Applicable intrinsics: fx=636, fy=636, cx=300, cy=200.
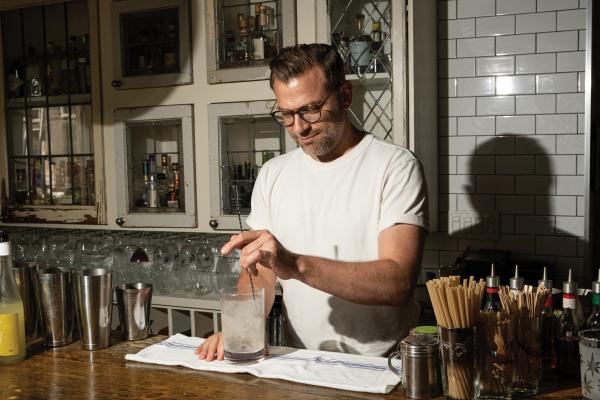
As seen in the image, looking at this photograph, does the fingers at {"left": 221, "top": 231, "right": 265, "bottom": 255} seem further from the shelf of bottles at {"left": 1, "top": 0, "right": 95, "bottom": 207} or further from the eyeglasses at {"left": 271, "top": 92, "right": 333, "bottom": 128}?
the shelf of bottles at {"left": 1, "top": 0, "right": 95, "bottom": 207}

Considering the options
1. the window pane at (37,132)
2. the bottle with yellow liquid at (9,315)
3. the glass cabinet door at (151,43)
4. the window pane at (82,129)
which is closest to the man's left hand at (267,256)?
the bottle with yellow liquid at (9,315)

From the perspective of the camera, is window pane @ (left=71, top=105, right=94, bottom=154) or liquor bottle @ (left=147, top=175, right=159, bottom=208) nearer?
liquor bottle @ (left=147, top=175, right=159, bottom=208)

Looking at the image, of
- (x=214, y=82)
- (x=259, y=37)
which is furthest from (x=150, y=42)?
(x=259, y=37)

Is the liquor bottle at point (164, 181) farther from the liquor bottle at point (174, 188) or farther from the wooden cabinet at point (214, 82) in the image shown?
the wooden cabinet at point (214, 82)

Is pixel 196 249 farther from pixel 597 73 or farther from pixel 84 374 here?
pixel 597 73

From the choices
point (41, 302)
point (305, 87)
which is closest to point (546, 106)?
point (305, 87)

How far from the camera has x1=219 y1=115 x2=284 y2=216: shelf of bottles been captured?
3.12 meters

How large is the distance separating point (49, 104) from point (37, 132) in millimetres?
203

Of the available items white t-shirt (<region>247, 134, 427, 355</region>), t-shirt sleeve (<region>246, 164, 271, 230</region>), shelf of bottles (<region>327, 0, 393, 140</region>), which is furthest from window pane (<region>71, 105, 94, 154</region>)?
white t-shirt (<region>247, 134, 427, 355</region>)

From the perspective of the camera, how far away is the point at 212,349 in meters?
1.62

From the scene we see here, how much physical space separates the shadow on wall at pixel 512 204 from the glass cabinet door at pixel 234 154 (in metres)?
0.89

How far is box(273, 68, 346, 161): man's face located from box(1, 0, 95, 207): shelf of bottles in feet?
6.14

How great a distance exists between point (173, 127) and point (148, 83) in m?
0.26

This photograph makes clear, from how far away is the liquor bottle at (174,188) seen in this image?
3.28m
